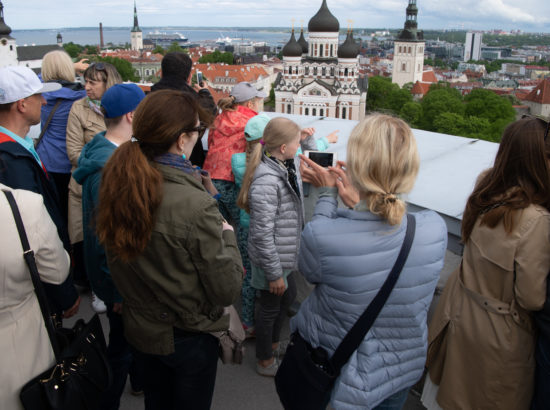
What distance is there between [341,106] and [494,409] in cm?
4320

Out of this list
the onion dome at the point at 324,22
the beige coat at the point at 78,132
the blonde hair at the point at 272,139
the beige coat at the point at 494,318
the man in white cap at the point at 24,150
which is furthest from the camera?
the onion dome at the point at 324,22

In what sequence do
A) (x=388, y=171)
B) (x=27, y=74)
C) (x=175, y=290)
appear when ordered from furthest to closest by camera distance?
(x=27, y=74), (x=175, y=290), (x=388, y=171)

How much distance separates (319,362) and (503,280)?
66 cm

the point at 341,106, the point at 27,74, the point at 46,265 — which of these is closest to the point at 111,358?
the point at 46,265

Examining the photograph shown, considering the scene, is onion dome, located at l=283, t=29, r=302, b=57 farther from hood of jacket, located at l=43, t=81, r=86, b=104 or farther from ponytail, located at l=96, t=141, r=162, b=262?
ponytail, located at l=96, t=141, r=162, b=262

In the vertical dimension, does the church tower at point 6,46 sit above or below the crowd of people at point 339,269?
above

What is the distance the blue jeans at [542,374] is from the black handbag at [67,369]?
1.47m

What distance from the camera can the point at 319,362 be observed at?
1.58 metres

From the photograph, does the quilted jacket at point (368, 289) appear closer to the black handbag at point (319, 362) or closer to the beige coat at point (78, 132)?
the black handbag at point (319, 362)

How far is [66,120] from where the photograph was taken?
316cm

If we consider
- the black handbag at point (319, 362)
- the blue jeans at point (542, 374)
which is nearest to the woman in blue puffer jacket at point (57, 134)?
the black handbag at point (319, 362)

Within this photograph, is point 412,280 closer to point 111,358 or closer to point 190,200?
point 190,200

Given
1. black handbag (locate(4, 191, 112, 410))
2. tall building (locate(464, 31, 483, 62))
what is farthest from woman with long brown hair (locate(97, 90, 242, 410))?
tall building (locate(464, 31, 483, 62))

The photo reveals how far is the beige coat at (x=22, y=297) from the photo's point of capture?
1496 millimetres
